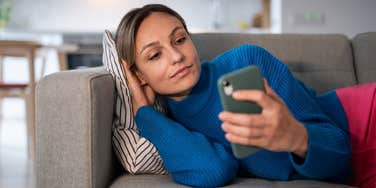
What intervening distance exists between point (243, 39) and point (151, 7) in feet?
1.81

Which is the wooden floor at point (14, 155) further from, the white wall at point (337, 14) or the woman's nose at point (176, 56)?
A: the white wall at point (337, 14)

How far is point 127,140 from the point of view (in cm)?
124

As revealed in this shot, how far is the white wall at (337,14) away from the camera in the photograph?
3564 millimetres

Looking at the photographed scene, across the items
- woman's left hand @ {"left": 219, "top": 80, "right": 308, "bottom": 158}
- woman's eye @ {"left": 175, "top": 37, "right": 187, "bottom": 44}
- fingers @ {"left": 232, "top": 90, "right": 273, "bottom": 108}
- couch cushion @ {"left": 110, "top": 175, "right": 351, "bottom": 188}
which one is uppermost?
woman's eye @ {"left": 175, "top": 37, "right": 187, "bottom": 44}

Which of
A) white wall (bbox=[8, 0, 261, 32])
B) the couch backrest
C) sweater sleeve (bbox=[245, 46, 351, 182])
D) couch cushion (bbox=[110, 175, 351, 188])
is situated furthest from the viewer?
white wall (bbox=[8, 0, 261, 32])

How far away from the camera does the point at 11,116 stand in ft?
18.8

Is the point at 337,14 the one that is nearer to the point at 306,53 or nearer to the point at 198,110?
the point at 306,53

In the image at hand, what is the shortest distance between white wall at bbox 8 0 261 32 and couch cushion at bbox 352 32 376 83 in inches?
170

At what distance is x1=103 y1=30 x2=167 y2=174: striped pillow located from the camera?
1226mm

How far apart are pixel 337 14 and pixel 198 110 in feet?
8.79

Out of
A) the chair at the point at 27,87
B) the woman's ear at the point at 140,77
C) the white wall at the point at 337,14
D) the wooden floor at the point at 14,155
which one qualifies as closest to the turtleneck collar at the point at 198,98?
the woman's ear at the point at 140,77

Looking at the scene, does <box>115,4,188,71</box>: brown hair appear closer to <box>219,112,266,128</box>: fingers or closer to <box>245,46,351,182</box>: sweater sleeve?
<box>245,46,351,182</box>: sweater sleeve

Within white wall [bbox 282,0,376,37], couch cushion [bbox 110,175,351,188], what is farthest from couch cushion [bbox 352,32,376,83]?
white wall [bbox 282,0,376,37]

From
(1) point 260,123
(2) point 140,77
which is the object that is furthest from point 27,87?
(1) point 260,123
